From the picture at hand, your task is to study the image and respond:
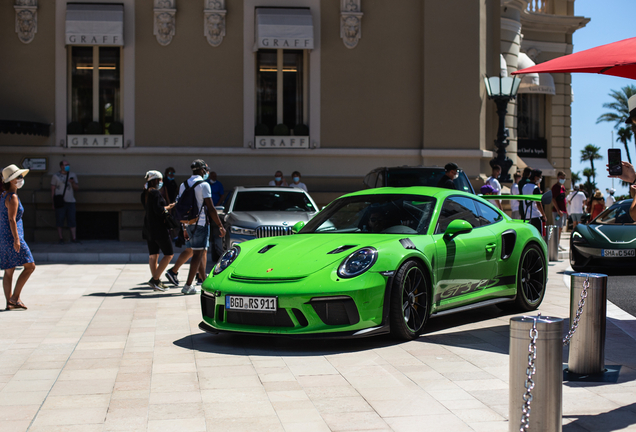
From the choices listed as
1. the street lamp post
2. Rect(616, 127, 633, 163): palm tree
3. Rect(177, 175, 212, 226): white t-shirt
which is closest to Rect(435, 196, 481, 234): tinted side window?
Rect(177, 175, 212, 226): white t-shirt

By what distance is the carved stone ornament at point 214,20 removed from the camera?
60.4 ft

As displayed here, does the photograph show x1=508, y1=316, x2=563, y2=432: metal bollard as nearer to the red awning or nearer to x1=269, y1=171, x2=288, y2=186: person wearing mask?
the red awning

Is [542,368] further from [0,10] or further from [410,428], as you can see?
[0,10]

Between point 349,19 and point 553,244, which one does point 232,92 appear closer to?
point 349,19

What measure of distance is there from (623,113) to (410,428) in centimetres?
6572

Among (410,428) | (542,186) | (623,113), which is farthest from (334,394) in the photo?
(623,113)

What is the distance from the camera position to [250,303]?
6.21 metres

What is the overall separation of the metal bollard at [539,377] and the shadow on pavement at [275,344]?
2.60 metres

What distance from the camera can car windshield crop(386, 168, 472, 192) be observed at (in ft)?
42.0

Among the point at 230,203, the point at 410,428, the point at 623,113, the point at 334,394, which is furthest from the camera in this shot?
the point at 623,113

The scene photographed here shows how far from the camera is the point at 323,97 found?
743 inches

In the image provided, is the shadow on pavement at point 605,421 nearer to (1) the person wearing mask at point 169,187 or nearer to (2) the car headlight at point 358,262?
(2) the car headlight at point 358,262

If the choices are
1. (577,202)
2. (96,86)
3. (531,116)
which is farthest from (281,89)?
(531,116)

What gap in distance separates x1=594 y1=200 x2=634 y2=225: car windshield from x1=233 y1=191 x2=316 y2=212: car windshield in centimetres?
526
